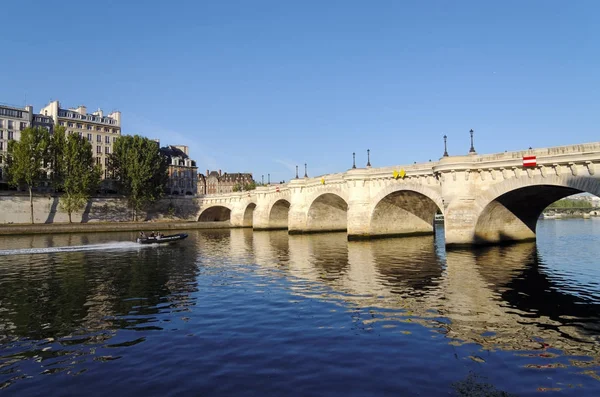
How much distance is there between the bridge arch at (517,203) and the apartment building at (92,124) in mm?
93760

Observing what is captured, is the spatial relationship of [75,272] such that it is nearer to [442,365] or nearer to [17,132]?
[442,365]

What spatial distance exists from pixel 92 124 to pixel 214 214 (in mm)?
41016

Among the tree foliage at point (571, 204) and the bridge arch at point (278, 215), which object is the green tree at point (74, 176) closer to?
the bridge arch at point (278, 215)

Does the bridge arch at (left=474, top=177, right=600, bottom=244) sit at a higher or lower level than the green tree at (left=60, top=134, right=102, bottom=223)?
lower

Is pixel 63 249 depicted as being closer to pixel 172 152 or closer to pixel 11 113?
pixel 11 113

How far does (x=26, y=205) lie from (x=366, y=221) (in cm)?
7132

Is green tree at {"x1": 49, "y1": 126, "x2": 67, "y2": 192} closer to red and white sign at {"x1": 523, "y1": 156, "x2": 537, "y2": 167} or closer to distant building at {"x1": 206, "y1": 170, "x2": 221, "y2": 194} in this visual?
distant building at {"x1": 206, "y1": 170, "x2": 221, "y2": 194}

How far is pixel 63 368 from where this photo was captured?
10.8m

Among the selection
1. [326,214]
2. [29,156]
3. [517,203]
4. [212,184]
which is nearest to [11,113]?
[29,156]

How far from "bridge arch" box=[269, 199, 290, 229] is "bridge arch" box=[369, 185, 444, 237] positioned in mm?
28295

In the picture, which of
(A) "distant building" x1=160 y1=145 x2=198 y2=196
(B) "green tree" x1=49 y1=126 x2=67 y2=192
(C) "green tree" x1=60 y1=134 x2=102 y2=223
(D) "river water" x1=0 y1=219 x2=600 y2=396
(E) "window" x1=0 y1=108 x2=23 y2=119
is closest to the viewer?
(D) "river water" x1=0 y1=219 x2=600 y2=396

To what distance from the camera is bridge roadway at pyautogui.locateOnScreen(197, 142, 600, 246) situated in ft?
102

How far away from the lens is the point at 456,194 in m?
38.1

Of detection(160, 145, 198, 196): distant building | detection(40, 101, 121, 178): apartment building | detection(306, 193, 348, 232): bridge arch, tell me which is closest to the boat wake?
detection(306, 193, 348, 232): bridge arch
